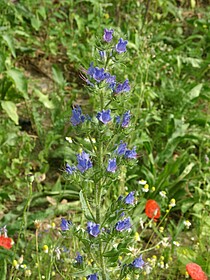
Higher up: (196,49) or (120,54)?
(196,49)

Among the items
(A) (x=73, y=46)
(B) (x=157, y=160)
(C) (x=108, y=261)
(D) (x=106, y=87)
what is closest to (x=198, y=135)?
(B) (x=157, y=160)

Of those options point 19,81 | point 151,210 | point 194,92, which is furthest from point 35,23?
point 151,210

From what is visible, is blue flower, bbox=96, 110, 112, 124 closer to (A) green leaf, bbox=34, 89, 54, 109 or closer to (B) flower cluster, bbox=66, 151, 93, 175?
(B) flower cluster, bbox=66, 151, 93, 175

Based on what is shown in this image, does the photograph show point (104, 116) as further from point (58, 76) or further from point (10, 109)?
point (58, 76)

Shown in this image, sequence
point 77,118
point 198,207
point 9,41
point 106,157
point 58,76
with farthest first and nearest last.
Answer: point 58,76 < point 9,41 < point 198,207 < point 106,157 < point 77,118

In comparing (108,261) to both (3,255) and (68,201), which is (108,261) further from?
(68,201)

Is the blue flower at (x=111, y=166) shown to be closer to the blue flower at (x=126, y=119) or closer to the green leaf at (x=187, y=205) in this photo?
the blue flower at (x=126, y=119)

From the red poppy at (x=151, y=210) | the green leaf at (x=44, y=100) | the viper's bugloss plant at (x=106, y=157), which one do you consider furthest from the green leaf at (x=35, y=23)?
the viper's bugloss plant at (x=106, y=157)
